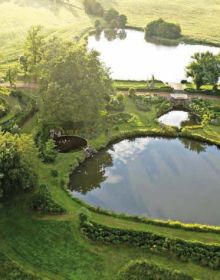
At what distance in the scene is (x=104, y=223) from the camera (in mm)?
55406

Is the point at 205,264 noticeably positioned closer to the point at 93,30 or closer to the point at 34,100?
the point at 34,100

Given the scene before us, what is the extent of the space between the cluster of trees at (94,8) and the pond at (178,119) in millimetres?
88687

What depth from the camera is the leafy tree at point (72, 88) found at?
72.1m

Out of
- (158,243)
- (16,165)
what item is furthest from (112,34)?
(158,243)

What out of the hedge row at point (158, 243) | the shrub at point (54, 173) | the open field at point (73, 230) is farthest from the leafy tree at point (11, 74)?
the hedge row at point (158, 243)

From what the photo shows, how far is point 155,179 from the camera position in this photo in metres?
67.2

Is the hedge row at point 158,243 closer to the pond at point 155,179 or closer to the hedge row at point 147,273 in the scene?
the hedge row at point 147,273

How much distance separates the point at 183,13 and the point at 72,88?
112 m

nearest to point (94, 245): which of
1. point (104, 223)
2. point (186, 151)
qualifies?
point (104, 223)

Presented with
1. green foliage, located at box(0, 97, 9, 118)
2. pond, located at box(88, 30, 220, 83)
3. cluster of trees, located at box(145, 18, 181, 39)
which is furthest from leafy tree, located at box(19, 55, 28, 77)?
cluster of trees, located at box(145, 18, 181, 39)

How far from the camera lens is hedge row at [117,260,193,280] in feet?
156

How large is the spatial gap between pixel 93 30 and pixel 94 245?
10940 centimetres

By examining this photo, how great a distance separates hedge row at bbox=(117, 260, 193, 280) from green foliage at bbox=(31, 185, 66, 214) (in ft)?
41.4

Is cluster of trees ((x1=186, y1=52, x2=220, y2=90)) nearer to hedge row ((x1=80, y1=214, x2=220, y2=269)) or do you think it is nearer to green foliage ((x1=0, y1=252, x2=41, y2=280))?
hedge row ((x1=80, y1=214, x2=220, y2=269))
